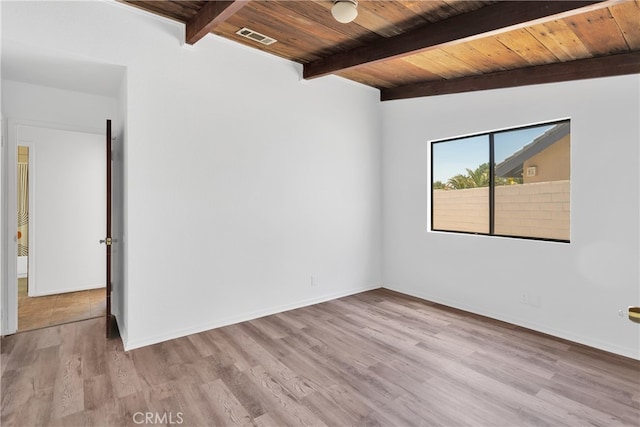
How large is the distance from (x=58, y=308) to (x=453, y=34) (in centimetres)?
530

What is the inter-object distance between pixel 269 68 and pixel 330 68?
0.70 m

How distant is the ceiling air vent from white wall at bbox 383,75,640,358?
2163 mm

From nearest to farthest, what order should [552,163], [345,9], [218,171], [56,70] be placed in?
[345,9], [56,70], [218,171], [552,163]

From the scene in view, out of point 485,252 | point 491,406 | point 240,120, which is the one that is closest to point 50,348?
point 240,120

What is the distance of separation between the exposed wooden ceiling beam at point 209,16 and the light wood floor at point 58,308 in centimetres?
328

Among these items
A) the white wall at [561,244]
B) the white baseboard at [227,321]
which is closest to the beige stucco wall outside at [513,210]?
the white wall at [561,244]

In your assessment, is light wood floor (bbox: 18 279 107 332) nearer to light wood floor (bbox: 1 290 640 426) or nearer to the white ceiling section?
light wood floor (bbox: 1 290 640 426)

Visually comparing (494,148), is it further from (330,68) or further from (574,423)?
(574,423)

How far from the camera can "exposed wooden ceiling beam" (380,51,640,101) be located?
2926mm

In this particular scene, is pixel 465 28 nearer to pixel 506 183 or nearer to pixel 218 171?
pixel 506 183

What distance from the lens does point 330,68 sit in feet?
12.4

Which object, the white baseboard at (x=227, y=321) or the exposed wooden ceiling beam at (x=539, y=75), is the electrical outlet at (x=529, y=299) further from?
the exposed wooden ceiling beam at (x=539, y=75)

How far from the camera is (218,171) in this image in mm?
3500

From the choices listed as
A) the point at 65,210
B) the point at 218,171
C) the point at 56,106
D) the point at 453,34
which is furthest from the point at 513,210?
the point at 65,210
